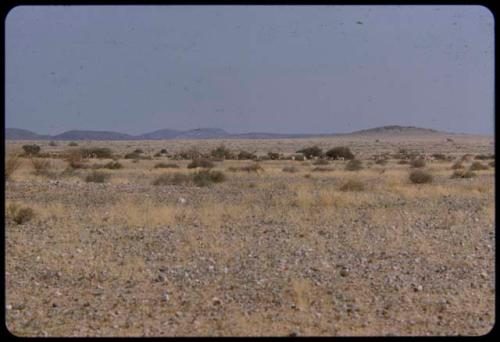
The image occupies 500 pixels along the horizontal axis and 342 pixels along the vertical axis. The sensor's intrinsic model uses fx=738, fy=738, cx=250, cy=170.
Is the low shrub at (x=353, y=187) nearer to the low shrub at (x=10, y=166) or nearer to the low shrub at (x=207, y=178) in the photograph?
the low shrub at (x=207, y=178)

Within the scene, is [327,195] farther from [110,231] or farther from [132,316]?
[132,316]

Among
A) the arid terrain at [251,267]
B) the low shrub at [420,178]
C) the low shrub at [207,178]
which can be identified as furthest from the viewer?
the low shrub at [420,178]

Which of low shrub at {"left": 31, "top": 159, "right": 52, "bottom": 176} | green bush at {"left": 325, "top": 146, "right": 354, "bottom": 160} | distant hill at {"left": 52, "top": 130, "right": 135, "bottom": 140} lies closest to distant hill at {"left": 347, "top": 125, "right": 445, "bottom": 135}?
distant hill at {"left": 52, "top": 130, "right": 135, "bottom": 140}

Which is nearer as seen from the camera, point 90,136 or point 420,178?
point 420,178

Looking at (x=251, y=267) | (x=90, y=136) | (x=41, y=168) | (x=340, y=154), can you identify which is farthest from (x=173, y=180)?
(x=90, y=136)

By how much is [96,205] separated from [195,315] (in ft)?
31.6

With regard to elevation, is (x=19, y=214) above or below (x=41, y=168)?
above

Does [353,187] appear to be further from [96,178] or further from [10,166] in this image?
[10,166]

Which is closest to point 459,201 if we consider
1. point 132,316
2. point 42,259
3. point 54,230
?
point 54,230

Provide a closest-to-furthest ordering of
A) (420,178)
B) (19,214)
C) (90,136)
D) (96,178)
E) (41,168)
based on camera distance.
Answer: (19,214), (420,178), (96,178), (41,168), (90,136)

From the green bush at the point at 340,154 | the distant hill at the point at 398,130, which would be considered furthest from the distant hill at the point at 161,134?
the green bush at the point at 340,154

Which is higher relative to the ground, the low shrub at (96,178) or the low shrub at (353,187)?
the low shrub at (353,187)

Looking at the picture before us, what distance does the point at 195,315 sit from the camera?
7363 millimetres

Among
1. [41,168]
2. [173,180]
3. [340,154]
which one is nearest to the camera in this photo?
[173,180]
